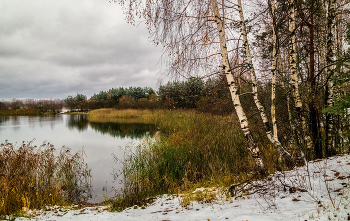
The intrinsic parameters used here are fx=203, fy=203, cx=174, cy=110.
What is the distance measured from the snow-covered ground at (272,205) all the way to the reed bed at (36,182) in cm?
62

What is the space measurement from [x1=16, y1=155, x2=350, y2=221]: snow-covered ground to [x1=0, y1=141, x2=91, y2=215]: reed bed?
2.03 ft

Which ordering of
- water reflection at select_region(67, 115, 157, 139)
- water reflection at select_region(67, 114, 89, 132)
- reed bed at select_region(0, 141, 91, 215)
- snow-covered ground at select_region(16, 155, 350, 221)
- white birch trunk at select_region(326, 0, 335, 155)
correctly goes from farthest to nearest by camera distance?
water reflection at select_region(67, 114, 89, 132) → water reflection at select_region(67, 115, 157, 139) → reed bed at select_region(0, 141, 91, 215) → white birch trunk at select_region(326, 0, 335, 155) → snow-covered ground at select_region(16, 155, 350, 221)

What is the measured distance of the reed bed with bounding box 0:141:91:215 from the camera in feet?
14.4

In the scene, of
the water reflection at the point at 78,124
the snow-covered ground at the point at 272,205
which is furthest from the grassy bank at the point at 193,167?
the water reflection at the point at 78,124

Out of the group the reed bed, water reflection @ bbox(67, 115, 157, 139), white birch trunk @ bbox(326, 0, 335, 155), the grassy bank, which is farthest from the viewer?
water reflection @ bbox(67, 115, 157, 139)

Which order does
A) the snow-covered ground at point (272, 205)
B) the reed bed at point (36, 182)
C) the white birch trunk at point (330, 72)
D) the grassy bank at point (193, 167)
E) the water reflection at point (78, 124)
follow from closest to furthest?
the snow-covered ground at point (272, 205), the white birch trunk at point (330, 72), the reed bed at point (36, 182), the grassy bank at point (193, 167), the water reflection at point (78, 124)

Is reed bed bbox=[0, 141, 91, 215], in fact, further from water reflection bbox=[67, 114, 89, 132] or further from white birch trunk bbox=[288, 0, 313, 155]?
water reflection bbox=[67, 114, 89, 132]

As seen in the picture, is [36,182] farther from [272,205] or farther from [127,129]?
[127,129]

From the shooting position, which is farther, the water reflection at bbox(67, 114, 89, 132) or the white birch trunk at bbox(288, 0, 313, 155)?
the water reflection at bbox(67, 114, 89, 132)

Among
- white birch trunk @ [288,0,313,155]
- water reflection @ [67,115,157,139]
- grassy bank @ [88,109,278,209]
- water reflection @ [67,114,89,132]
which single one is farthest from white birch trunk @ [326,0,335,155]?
water reflection @ [67,114,89,132]

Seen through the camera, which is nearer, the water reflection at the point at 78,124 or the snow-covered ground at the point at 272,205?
the snow-covered ground at the point at 272,205

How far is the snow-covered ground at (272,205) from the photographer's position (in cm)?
239

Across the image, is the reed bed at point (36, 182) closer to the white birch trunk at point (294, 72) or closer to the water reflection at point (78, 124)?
the white birch trunk at point (294, 72)

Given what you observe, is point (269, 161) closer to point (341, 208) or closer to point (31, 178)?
point (341, 208)
